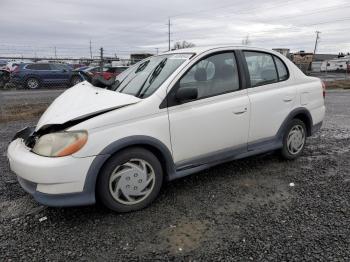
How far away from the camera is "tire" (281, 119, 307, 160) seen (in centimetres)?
498

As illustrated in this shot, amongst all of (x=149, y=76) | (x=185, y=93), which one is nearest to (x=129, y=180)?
(x=185, y=93)

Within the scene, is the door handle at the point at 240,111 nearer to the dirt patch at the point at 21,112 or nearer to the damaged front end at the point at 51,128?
the damaged front end at the point at 51,128

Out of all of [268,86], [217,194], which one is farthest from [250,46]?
[217,194]

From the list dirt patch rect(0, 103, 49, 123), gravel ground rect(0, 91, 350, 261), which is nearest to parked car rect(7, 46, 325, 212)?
gravel ground rect(0, 91, 350, 261)

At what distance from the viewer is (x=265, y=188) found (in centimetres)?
421

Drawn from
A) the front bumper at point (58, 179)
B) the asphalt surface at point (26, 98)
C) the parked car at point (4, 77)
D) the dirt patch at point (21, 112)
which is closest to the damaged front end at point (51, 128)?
the front bumper at point (58, 179)

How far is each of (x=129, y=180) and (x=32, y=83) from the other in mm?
18187

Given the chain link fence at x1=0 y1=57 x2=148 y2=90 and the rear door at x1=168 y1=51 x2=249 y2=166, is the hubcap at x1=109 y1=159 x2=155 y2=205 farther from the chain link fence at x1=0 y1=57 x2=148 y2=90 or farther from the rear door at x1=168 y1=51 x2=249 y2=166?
the chain link fence at x1=0 y1=57 x2=148 y2=90

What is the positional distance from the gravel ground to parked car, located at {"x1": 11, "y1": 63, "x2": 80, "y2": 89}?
631 inches

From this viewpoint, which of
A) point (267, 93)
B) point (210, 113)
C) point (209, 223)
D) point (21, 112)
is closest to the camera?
point (209, 223)

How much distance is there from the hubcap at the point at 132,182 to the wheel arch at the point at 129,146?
6.6 inches

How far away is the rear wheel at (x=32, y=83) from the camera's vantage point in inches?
776

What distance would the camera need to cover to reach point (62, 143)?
327 centimetres

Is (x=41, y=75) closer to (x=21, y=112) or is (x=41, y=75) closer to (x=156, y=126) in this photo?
(x=21, y=112)
